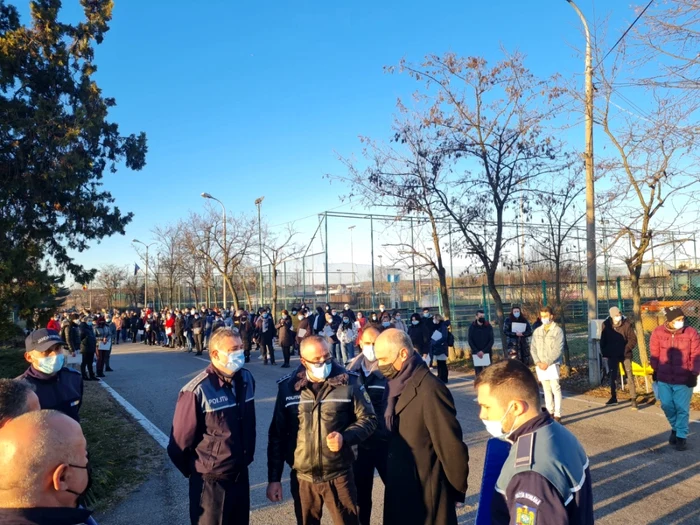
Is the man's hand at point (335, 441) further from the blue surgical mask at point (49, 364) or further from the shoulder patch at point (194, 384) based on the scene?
the blue surgical mask at point (49, 364)

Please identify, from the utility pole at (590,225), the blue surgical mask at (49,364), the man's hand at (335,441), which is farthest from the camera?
the utility pole at (590,225)

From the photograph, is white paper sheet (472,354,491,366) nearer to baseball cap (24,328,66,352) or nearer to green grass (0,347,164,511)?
green grass (0,347,164,511)

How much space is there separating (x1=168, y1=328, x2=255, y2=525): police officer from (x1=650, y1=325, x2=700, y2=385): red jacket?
614cm

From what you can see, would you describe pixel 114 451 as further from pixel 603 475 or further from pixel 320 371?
pixel 603 475

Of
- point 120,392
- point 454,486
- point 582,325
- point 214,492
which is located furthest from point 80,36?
point 582,325

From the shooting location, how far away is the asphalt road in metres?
5.15

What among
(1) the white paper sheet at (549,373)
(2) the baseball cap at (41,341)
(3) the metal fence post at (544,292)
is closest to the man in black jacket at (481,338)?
(1) the white paper sheet at (549,373)

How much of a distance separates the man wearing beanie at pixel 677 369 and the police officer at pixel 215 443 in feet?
20.2

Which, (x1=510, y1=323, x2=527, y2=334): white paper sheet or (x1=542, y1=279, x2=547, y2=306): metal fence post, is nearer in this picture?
(x1=510, y1=323, x2=527, y2=334): white paper sheet

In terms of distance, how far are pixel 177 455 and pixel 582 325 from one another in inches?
1000

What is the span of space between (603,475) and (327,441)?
421 cm

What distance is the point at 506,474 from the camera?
7.25 ft

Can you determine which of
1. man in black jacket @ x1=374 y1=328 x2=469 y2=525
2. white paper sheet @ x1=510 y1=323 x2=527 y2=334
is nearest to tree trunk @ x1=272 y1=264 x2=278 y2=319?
white paper sheet @ x1=510 y1=323 x2=527 y2=334

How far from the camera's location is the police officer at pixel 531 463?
6.69 feet
